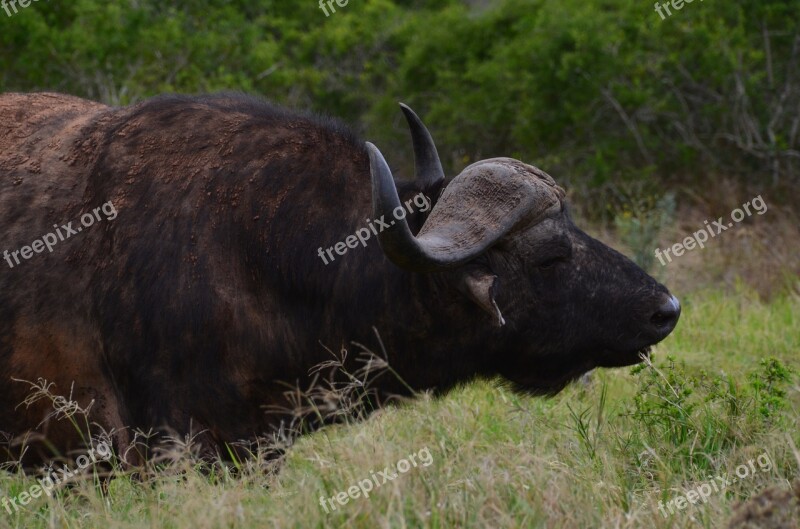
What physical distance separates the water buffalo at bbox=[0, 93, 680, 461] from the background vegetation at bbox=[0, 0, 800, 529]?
0.34 m

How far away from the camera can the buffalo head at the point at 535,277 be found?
502cm

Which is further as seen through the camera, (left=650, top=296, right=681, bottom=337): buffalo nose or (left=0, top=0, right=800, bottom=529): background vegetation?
(left=650, top=296, right=681, bottom=337): buffalo nose

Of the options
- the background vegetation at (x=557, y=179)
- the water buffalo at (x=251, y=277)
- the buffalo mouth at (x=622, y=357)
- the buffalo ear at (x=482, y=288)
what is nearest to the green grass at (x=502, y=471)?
the background vegetation at (x=557, y=179)

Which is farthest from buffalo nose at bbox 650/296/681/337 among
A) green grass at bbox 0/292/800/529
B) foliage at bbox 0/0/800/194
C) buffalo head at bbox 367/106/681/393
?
foliage at bbox 0/0/800/194

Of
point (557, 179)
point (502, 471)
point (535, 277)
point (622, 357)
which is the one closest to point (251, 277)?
point (535, 277)

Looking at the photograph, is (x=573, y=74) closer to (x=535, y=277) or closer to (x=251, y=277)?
(x=535, y=277)

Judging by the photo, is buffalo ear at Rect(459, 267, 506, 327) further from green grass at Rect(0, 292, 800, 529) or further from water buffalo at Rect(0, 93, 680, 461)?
green grass at Rect(0, 292, 800, 529)

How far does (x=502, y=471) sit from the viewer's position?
427 cm

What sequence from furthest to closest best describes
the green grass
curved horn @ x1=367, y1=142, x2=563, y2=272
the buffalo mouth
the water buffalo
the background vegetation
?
the buffalo mouth, the water buffalo, curved horn @ x1=367, y1=142, x2=563, y2=272, the background vegetation, the green grass

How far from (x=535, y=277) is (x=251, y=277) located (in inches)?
54.3

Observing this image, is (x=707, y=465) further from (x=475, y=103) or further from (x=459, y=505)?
(x=475, y=103)

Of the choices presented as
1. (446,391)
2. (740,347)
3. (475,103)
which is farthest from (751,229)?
(446,391)

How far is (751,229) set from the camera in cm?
1127

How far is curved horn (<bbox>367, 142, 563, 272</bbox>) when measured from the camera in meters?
4.74
